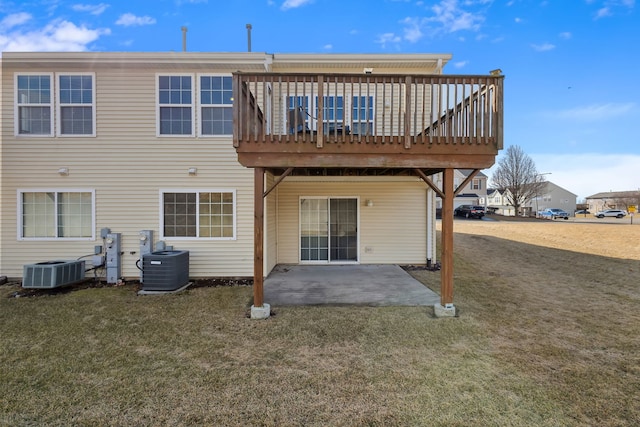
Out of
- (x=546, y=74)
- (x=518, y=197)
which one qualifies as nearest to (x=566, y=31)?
(x=546, y=74)

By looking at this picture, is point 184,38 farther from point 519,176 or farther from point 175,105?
point 519,176

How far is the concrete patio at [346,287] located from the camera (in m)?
5.57

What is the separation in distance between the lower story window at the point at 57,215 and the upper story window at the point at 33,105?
1.51 metres

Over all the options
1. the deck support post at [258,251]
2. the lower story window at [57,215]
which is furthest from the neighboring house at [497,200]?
the lower story window at [57,215]

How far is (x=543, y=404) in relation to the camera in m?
2.68

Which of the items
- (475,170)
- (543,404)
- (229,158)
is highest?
(229,158)

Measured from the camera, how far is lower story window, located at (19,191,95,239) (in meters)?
7.11

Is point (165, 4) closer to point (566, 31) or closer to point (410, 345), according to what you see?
point (410, 345)

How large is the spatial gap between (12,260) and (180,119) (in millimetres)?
5164

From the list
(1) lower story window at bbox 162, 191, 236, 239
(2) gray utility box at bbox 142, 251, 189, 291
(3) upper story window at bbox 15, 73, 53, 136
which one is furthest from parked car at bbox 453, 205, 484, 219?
(3) upper story window at bbox 15, 73, 53, 136

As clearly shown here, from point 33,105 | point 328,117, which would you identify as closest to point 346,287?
point 328,117

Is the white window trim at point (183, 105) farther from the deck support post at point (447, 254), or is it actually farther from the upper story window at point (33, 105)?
the deck support post at point (447, 254)

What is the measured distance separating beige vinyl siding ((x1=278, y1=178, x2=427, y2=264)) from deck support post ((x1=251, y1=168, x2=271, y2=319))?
3929mm

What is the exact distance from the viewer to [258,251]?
4809 mm
